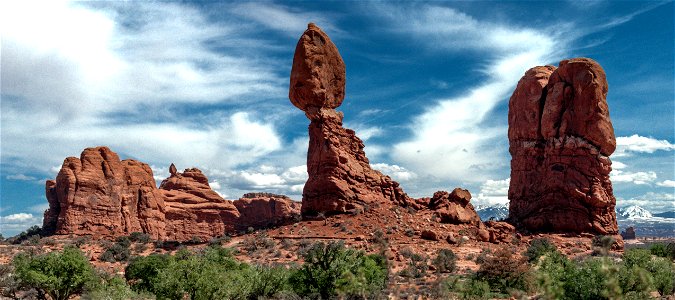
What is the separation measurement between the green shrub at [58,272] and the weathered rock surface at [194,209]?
4602 cm

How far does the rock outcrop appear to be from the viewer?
51844mm

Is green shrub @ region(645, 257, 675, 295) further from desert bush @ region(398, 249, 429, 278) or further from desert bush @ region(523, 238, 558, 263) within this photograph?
desert bush @ region(398, 249, 429, 278)

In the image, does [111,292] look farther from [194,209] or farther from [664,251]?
[194,209]

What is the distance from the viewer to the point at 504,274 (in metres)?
30.0

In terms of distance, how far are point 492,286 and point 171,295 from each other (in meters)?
18.2

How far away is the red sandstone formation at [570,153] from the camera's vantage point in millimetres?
54969

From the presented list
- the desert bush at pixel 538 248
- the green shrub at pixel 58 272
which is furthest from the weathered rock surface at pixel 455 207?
the green shrub at pixel 58 272

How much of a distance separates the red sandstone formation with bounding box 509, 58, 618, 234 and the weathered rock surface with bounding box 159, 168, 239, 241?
155 feet

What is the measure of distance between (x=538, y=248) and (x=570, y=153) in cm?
1651

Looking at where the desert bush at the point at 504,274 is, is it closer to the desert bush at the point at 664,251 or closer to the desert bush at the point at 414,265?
the desert bush at the point at 414,265

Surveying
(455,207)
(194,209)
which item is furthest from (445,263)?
(194,209)

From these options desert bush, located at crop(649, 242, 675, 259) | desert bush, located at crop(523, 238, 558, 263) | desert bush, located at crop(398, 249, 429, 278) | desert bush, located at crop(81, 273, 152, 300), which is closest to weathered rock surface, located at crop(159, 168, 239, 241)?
desert bush, located at crop(398, 249, 429, 278)

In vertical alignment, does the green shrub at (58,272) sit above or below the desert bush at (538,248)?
below

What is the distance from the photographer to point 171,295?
2273 centimetres
